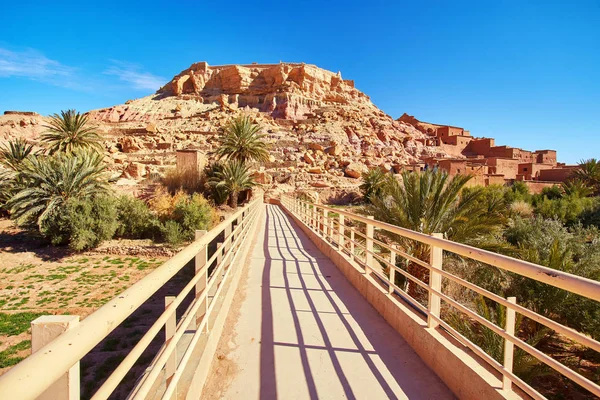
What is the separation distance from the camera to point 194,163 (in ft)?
92.6

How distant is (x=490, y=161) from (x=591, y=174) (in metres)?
9.74

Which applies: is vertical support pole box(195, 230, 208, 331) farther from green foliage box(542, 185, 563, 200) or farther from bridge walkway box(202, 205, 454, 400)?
green foliage box(542, 185, 563, 200)

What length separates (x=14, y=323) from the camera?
10.2 metres

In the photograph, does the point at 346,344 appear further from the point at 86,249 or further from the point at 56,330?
the point at 86,249

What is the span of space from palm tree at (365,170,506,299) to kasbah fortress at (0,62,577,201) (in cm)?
1078

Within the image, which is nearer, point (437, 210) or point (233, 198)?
point (437, 210)

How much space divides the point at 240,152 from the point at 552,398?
26579mm

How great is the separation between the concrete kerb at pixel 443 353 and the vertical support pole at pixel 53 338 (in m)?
2.54

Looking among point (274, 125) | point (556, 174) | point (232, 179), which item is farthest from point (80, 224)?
point (274, 125)

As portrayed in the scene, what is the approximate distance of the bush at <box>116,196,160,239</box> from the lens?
64.6ft

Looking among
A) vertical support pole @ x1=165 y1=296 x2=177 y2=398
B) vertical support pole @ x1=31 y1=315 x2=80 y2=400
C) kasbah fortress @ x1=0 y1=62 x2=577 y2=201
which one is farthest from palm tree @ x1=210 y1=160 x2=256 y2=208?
vertical support pole @ x1=31 y1=315 x2=80 y2=400

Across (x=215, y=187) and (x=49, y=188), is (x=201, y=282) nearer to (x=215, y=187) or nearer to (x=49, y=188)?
(x=49, y=188)

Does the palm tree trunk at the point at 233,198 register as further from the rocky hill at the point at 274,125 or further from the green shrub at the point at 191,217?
the rocky hill at the point at 274,125

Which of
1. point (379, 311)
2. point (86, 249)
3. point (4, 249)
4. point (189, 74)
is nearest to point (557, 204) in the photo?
point (379, 311)
